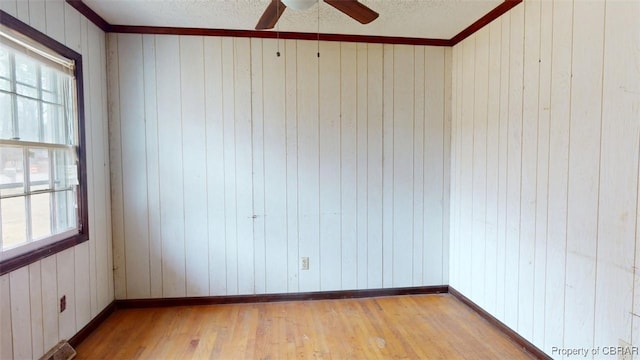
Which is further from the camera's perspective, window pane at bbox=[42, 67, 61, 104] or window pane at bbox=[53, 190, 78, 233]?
window pane at bbox=[53, 190, 78, 233]

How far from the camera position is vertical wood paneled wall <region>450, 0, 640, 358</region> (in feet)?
5.20

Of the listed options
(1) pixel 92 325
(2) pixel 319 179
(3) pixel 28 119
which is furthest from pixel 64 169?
(2) pixel 319 179

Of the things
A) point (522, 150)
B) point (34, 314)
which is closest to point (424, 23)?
point (522, 150)

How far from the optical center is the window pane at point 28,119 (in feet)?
5.94

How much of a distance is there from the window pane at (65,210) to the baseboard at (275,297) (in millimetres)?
982

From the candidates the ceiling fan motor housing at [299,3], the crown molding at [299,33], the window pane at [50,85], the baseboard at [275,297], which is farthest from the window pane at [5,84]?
the baseboard at [275,297]

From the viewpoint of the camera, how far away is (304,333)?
2.41 m

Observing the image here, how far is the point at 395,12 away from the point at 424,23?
0.37 meters

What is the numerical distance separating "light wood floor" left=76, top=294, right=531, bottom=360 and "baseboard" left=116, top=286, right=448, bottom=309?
6cm

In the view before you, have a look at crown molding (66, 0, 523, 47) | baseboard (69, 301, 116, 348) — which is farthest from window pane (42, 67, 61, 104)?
baseboard (69, 301, 116, 348)

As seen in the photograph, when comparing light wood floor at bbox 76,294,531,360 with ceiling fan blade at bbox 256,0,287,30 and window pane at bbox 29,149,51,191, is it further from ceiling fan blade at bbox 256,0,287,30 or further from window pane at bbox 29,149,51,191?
ceiling fan blade at bbox 256,0,287,30

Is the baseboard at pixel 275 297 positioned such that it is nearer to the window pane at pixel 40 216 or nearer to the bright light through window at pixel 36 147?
the bright light through window at pixel 36 147

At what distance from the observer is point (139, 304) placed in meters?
2.83

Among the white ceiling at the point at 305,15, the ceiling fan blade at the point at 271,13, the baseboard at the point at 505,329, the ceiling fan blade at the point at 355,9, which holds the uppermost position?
the white ceiling at the point at 305,15
